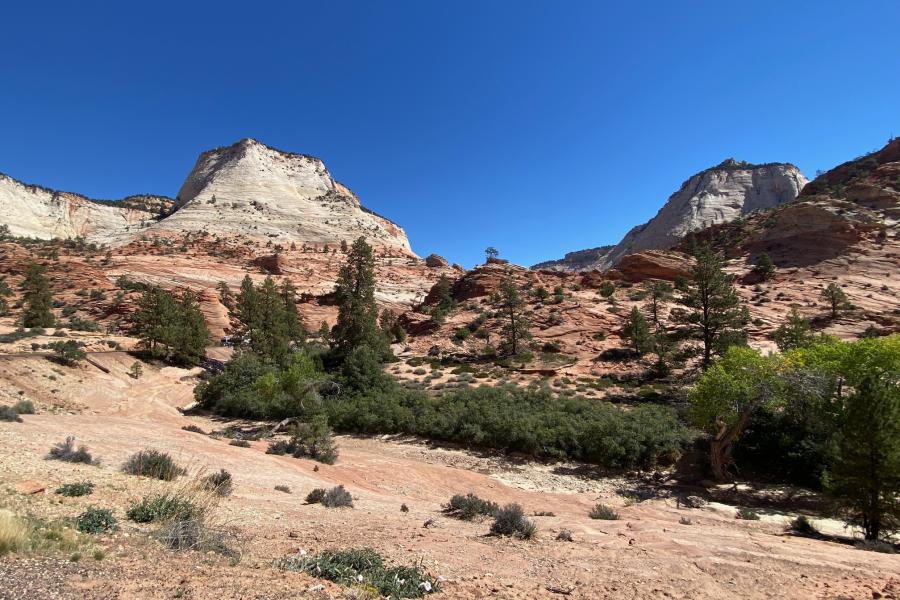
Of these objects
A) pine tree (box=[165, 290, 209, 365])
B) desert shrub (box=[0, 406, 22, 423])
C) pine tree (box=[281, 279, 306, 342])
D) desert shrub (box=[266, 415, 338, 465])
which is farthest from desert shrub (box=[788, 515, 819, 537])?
pine tree (box=[281, 279, 306, 342])

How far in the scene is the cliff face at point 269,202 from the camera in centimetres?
7800

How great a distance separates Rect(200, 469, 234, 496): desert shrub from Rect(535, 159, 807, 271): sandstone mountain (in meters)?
99.1

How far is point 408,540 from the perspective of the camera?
6.76 meters

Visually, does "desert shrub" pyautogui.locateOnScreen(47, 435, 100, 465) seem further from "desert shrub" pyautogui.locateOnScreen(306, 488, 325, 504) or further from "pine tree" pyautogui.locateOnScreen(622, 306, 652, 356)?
"pine tree" pyautogui.locateOnScreen(622, 306, 652, 356)

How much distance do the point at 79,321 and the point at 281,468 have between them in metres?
38.4

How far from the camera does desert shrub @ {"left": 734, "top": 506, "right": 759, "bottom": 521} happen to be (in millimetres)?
11320

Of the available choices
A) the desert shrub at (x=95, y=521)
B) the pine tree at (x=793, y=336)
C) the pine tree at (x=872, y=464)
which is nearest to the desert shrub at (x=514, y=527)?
the desert shrub at (x=95, y=521)

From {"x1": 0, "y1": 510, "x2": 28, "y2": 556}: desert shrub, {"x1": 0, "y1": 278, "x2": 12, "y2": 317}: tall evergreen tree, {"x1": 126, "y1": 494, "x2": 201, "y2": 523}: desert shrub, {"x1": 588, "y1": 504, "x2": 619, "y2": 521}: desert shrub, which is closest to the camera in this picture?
{"x1": 0, "y1": 510, "x2": 28, "y2": 556}: desert shrub

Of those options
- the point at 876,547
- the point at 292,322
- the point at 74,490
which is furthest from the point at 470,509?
the point at 292,322

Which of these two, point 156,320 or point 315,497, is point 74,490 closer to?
point 315,497

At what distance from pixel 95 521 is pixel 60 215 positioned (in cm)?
10573

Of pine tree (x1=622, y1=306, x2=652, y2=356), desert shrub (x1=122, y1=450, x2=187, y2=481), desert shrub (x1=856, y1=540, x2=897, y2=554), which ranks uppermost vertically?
pine tree (x1=622, y1=306, x2=652, y2=356)

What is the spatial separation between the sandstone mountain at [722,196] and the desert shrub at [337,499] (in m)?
97.5

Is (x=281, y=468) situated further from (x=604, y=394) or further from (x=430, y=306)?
(x=430, y=306)
